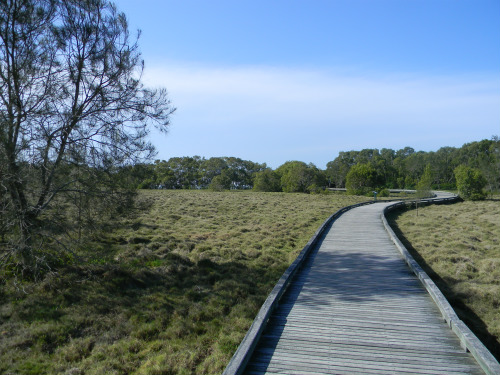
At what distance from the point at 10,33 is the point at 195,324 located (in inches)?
330

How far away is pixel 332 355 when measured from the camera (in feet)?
16.3

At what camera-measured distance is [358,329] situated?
5.79 m

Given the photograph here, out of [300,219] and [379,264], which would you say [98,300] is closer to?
[379,264]

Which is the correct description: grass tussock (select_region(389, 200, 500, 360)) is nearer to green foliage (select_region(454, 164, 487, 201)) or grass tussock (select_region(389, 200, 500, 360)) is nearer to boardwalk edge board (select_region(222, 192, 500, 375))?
boardwalk edge board (select_region(222, 192, 500, 375))

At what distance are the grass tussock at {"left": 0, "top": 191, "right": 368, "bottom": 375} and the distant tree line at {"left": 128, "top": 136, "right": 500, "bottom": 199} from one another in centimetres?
2078

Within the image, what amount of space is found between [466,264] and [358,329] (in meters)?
7.41

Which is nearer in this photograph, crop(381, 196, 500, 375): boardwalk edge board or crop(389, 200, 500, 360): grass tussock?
crop(381, 196, 500, 375): boardwalk edge board

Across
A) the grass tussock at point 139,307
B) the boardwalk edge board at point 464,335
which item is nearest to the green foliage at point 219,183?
the grass tussock at point 139,307

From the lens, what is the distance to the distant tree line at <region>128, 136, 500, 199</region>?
51.4 metres

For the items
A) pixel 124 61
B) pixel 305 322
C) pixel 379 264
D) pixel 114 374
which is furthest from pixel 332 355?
pixel 124 61

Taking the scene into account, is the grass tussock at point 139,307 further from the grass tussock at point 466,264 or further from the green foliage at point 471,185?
the green foliage at point 471,185

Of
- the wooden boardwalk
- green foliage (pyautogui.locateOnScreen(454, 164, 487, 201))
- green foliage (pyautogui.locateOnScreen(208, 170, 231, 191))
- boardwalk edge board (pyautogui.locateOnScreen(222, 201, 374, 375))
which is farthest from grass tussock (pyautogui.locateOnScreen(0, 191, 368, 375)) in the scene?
green foliage (pyautogui.locateOnScreen(208, 170, 231, 191))

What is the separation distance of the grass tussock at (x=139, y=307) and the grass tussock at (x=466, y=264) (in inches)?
176

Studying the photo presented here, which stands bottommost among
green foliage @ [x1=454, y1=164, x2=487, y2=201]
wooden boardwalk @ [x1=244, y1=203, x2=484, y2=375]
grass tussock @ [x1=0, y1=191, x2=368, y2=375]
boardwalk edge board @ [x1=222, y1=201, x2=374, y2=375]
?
grass tussock @ [x1=0, y1=191, x2=368, y2=375]
